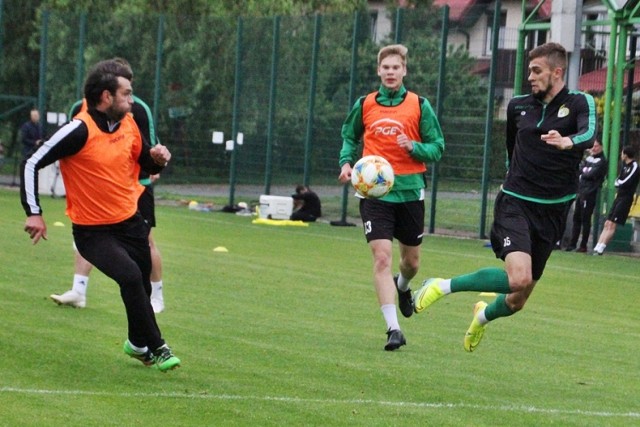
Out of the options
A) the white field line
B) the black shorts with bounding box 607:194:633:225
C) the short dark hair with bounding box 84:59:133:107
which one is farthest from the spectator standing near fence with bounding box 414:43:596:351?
the black shorts with bounding box 607:194:633:225

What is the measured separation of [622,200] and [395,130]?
1318cm

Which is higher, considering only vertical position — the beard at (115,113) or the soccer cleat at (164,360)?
the beard at (115,113)

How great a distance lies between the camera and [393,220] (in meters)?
10.6

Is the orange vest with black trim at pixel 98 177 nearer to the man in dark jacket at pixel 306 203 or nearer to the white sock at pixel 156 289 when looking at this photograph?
the white sock at pixel 156 289

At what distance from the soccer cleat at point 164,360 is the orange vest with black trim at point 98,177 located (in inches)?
34.3

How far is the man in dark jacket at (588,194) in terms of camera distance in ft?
76.7

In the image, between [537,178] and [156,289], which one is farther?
[156,289]

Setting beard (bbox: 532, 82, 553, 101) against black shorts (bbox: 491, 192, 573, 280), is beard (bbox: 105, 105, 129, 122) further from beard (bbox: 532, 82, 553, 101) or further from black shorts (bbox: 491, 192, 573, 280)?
beard (bbox: 532, 82, 553, 101)

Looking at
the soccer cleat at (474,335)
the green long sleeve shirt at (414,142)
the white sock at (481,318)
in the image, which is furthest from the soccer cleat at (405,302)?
the white sock at (481,318)

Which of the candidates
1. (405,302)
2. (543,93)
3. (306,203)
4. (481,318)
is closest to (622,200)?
(306,203)

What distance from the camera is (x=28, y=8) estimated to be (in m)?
43.2

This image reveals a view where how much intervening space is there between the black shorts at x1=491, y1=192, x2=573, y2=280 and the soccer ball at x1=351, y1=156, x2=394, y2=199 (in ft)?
3.51

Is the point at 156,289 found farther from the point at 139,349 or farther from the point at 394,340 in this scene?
the point at 139,349

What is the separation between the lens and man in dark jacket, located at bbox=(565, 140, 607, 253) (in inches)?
920
